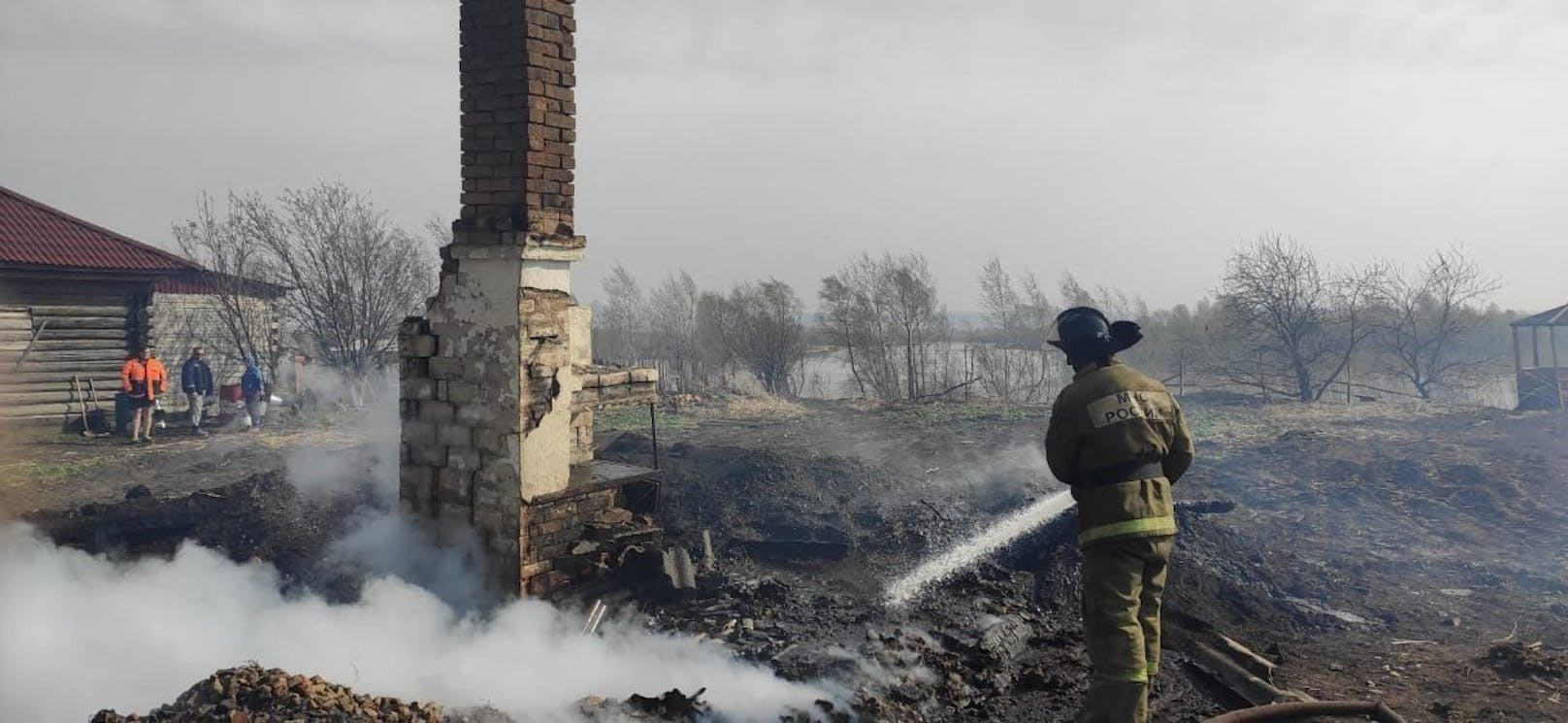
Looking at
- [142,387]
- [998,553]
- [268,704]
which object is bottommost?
[998,553]

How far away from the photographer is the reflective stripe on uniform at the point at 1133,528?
3926mm

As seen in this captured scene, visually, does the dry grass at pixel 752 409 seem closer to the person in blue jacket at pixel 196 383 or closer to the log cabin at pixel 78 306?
the person in blue jacket at pixel 196 383

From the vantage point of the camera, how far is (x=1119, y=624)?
3.89 meters

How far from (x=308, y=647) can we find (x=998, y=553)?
212 inches

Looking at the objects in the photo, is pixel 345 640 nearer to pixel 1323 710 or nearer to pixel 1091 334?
pixel 1091 334

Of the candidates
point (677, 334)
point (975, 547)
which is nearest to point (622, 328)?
point (677, 334)

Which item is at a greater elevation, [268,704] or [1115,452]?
[1115,452]

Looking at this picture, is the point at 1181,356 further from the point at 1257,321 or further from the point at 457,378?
the point at 457,378

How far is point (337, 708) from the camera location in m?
3.68

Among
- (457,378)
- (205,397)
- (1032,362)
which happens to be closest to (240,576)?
(457,378)

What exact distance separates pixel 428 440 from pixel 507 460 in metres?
0.72

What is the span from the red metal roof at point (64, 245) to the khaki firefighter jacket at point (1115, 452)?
1981 centimetres

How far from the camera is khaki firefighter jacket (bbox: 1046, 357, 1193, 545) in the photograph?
3.97 m

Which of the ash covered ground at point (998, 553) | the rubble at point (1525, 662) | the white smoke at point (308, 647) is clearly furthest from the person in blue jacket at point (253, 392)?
the rubble at point (1525, 662)
